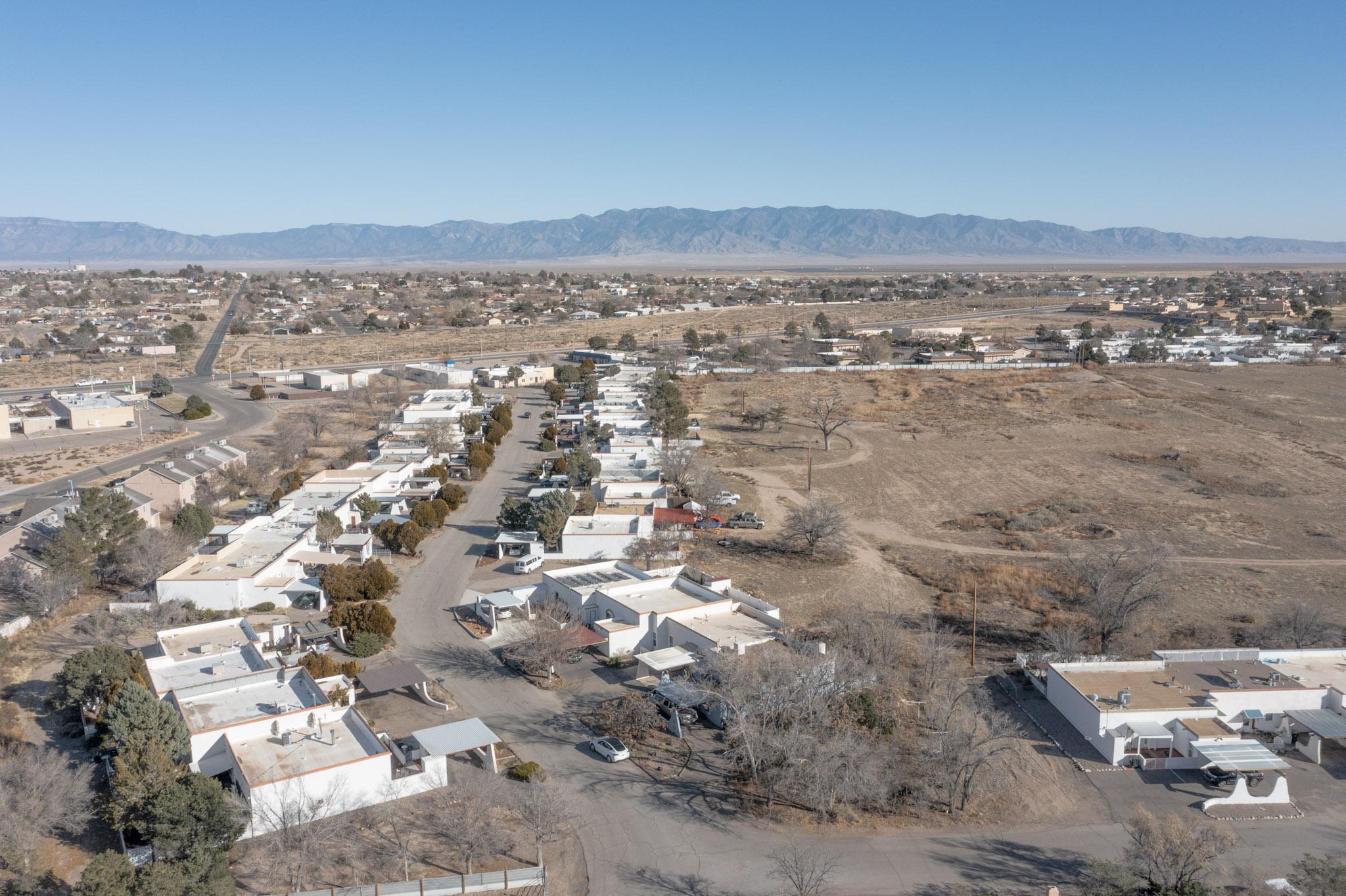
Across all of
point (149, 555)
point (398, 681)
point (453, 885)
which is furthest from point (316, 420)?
point (453, 885)

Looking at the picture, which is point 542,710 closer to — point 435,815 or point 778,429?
point 435,815

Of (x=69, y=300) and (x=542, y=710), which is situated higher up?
(x=69, y=300)

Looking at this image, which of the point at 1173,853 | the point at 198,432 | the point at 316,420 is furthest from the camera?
the point at 198,432

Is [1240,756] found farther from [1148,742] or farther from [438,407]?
[438,407]

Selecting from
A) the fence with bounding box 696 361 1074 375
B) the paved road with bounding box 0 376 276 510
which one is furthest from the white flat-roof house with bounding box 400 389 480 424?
the fence with bounding box 696 361 1074 375

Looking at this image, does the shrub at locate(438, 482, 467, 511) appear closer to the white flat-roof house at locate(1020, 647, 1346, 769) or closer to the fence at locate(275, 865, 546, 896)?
the fence at locate(275, 865, 546, 896)

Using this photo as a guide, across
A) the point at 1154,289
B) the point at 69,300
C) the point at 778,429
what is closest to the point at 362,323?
the point at 69,300
